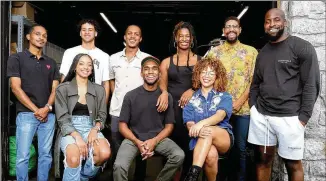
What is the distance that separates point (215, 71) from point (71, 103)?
1568mm

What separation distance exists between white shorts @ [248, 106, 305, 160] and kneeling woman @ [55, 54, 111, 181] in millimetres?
1538

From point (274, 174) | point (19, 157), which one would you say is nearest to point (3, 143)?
point (19, 157)

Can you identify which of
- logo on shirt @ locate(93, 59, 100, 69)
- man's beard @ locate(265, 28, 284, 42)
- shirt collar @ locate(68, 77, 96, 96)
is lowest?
shirt collar @ locate(68, 77, 96, 96)

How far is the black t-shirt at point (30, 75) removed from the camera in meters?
3.85

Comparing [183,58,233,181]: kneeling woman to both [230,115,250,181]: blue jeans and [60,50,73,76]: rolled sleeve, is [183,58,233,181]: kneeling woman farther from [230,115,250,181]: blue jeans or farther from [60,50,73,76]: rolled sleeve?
[60,50,73,76]: rolled sleeve

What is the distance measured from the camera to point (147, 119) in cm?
386

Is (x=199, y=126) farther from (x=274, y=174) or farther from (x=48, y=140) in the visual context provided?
(x=48, y=140)

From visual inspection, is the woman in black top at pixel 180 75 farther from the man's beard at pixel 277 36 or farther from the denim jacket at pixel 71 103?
the man's beard at pixel 277 36

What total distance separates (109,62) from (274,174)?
7.77 ft

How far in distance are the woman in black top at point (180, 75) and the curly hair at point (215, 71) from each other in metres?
0.15

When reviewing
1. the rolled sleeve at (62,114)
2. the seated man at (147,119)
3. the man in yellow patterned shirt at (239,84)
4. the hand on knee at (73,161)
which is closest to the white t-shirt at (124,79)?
the seated man at (147,119)

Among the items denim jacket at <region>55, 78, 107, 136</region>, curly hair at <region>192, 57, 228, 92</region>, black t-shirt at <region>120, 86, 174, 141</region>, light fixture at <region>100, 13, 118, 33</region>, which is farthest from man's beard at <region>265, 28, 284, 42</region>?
light fixture at <region>100, 13, 118, 33</region>

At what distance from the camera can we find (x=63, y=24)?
10.4 meters

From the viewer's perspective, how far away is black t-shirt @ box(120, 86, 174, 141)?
3840 mm
